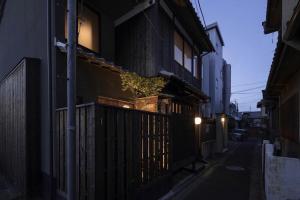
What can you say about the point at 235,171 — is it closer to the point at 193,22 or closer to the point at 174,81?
the point at 174,81

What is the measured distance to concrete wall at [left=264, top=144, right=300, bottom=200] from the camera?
652cm

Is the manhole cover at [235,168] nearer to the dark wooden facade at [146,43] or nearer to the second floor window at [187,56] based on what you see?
the dark wooden facade at [146,43]

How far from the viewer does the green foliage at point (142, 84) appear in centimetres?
1019

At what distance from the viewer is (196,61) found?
1997 centimetres

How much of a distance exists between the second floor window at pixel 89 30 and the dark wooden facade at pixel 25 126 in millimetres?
2172

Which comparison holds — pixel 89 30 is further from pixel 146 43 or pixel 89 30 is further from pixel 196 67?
pixel 196 67

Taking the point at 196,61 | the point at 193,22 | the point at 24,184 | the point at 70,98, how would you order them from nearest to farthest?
the point at 70,98 < the point at 24,184 < the point at 193,22 < the point at 196,61

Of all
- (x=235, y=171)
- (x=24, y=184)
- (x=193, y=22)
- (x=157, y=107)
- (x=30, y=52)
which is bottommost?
(x=235, y=171)

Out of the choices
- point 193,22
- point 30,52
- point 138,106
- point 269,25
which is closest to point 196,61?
point 193,22

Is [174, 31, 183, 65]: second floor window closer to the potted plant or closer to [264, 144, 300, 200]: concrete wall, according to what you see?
the potted plant

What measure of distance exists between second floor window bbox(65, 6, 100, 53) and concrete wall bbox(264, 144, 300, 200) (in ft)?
23.2

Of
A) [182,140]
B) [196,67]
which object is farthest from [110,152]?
[196,67]

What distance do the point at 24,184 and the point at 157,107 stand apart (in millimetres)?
4723

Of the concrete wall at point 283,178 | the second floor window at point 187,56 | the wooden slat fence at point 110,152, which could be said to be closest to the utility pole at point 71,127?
the wooden slat fence at point 110,152
